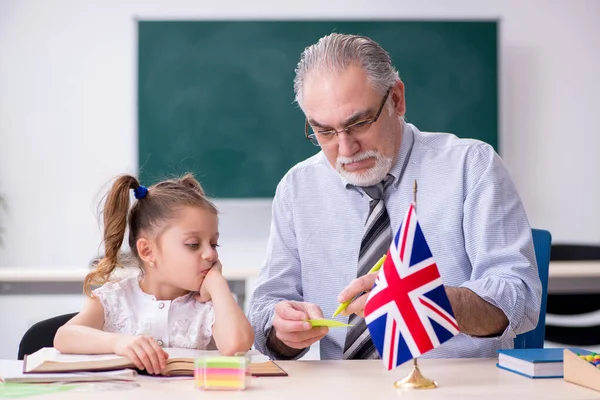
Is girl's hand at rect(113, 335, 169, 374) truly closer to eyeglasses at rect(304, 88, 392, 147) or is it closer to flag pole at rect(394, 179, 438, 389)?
flag pole at rect(394, 179, 438, 389)

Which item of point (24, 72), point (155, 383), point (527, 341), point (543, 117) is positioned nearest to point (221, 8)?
point (24, 72)

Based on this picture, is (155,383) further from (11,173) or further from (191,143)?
(11,173)

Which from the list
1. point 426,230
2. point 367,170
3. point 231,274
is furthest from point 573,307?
point 367,170

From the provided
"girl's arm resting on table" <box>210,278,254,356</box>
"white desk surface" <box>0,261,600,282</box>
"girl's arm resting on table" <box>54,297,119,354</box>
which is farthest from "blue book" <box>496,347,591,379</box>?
"white desk surface" <box>0,261,600,282</box>

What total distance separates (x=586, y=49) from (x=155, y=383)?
4410 mm

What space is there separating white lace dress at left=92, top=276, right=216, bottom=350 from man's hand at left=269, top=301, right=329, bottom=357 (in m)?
0.25

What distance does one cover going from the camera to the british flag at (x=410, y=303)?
1.33 m

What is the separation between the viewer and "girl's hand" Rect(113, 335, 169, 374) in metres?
1.46

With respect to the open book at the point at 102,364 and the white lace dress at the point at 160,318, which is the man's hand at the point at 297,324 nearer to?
the open book at the point at 102,364

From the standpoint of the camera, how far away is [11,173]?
492cm

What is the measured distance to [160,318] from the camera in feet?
6.04

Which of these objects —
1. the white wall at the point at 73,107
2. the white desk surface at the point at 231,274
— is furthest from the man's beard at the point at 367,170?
the white wall at the point at 73,107

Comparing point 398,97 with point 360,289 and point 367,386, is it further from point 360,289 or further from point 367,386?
point 367,386

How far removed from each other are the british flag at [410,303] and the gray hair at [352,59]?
0.63m
